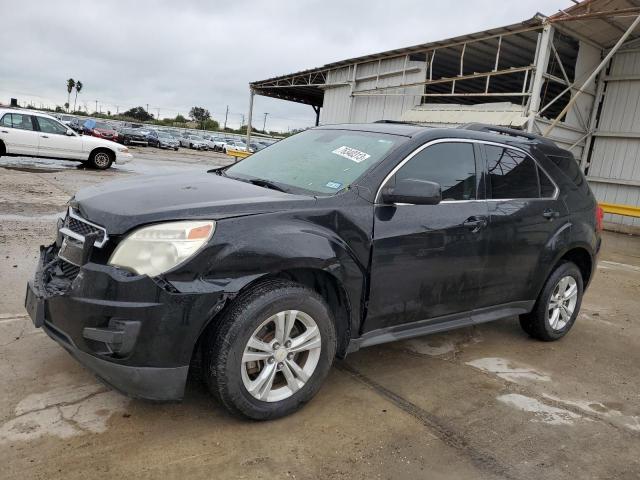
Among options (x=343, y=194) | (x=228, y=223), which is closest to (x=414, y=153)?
(x=343, y=194)

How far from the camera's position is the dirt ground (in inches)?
102

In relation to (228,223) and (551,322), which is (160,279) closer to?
(228,223)

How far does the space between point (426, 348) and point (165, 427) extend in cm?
227

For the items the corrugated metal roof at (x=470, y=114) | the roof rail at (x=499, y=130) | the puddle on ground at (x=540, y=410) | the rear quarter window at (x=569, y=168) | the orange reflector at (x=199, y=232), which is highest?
the corrugated metal roof at (x=470, y=114)

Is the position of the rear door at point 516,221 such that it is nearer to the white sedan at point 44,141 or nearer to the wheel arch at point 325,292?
the wheel arch at point 325,292

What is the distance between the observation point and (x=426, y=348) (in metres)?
4.36

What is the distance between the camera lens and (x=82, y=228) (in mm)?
2920

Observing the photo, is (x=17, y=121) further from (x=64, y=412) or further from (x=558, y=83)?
(x=558, y=83)

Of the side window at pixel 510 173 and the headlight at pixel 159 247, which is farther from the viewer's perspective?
the side window at pixel 510 173

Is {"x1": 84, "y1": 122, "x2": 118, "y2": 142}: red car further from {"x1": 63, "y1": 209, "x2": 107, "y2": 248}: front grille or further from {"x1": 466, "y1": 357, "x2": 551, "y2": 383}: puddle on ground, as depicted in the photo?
{"x1": 466, "y1": 357, "x2": 551, "y2": 383}: puddle on ground

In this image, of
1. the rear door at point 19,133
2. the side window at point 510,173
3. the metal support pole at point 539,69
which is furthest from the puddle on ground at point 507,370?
the rear door at point 19,133

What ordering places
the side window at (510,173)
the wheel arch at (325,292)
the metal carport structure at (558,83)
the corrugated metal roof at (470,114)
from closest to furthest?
1. the wheel arch at (325,292)
2. the side window at (510,173)
3. the metal carport structure at (558,83)
4. the corrugated metal roof at (470,114)

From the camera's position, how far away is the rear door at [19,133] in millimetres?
14961

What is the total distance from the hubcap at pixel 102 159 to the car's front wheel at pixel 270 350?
1510 cm
